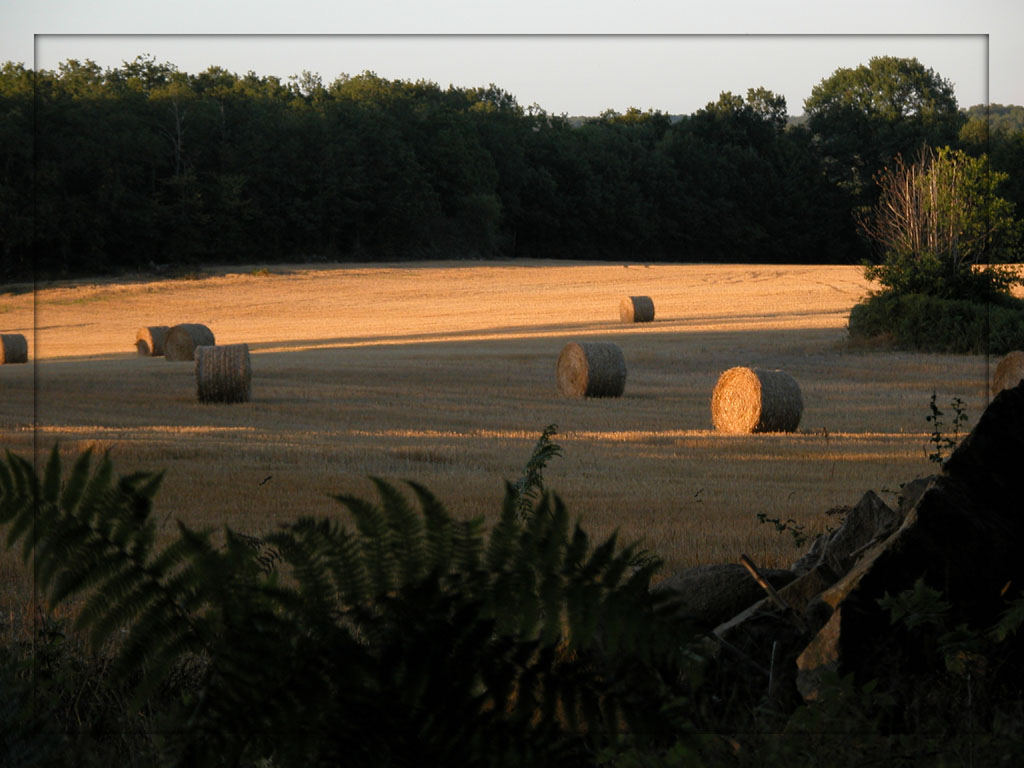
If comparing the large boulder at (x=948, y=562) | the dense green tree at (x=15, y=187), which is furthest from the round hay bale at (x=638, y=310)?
the large boulder at (x=948, y=562)

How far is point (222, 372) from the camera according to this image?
16.0 metres

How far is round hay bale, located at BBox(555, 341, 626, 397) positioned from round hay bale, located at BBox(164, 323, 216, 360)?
9456mm

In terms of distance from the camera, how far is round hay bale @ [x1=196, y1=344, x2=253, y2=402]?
15922 millimetres

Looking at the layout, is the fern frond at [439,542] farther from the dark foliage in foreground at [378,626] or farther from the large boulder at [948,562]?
the large boulder at [948,562]

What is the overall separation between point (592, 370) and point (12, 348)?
46.4 ft

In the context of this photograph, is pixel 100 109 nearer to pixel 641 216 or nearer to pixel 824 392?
pixel 641 216

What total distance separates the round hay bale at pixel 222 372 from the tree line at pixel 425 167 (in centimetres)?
227

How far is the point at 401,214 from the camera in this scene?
1394 centimetres

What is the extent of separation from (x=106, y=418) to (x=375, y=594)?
546 inches

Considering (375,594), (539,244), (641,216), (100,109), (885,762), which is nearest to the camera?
(375,594)

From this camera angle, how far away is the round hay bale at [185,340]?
2333 centimetres

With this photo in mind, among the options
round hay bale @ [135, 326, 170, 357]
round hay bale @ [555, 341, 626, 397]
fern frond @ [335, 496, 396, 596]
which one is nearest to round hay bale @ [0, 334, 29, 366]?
round hay bale @ [135, 326, 170, 357]

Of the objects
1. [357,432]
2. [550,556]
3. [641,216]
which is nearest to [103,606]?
[550,556]

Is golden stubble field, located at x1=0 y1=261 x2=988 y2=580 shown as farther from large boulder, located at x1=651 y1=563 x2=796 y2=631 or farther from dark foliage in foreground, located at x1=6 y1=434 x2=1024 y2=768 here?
large boulder, located at x1=651 y1=563 x2=796 y2=631
